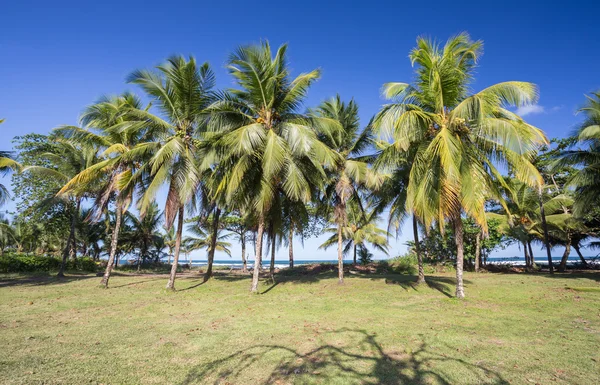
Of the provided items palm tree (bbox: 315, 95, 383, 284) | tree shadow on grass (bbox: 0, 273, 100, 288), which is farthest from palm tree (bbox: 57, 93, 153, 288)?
palm tree (bbox: 315, 95, 383, 284)

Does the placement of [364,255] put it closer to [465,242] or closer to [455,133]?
[465,242]

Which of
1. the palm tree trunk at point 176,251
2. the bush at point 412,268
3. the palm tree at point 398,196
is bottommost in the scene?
the bush at point 412,268

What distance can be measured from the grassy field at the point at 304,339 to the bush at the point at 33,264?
13158 mm

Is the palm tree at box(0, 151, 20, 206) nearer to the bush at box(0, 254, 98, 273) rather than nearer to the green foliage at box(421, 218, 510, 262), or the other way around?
the bush at box(0, 254, 98, 273)

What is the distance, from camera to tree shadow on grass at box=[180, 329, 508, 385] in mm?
4469

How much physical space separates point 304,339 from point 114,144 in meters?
14.0

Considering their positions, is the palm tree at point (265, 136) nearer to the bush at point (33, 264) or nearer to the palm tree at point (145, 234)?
the bush at point (33, 264)

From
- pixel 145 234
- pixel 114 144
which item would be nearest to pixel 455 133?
pixel 114 144

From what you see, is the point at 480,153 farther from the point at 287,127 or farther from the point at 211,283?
the point at 211,283

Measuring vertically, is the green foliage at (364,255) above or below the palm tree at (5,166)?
below

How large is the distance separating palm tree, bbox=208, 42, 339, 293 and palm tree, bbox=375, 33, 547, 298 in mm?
3182

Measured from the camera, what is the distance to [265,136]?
40.8 feet

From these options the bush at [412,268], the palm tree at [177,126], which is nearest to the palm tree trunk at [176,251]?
the palm tree at [177,126]

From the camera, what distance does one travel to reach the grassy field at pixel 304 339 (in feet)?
15.2
